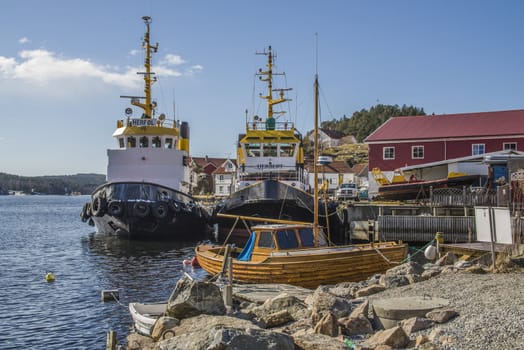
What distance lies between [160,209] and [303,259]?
50.8ft

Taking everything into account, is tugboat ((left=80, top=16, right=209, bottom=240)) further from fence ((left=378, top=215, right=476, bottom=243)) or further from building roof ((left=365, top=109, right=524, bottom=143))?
building roof ((left=365, top=109, right=524, bottom=143))

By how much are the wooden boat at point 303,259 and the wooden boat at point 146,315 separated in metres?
2.76

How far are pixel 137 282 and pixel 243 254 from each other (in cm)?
444

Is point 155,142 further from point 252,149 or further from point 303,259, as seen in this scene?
point 303,259

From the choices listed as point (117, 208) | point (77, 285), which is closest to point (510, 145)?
point (117, 208)

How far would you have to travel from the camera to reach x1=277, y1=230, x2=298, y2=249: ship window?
16234 mm

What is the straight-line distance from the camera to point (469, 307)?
9.48 meters

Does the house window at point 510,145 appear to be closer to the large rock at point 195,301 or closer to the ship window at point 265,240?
the ship window at point 265,240

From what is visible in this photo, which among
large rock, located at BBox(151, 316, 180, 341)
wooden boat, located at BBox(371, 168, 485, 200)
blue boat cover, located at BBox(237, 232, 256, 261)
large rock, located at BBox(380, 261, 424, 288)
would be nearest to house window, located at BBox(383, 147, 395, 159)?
wooden boat, located at BBox(371, 168, 485, 200)

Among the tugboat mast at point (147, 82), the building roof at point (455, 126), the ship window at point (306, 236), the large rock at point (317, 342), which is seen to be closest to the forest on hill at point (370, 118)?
the building roof at point (455, 126)

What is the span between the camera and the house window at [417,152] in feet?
138

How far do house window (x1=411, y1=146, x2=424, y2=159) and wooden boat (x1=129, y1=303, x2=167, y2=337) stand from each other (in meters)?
33.3

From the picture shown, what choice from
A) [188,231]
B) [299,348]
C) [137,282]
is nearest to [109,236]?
[188,231]

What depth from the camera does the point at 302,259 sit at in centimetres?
1528
